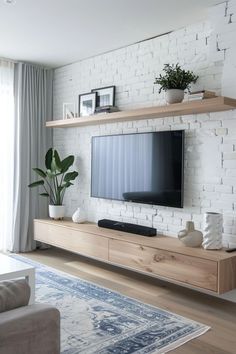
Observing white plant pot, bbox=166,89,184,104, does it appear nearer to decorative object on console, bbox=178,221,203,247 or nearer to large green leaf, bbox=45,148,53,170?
decorative object on console, bbox=178,221,203,247

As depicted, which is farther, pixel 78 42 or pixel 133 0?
pixel 78 42

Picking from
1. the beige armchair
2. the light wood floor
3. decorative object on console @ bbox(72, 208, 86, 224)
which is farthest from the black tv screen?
the beige armchair

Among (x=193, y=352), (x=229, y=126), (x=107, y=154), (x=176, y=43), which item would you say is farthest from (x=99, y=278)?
(x=176, y=43)

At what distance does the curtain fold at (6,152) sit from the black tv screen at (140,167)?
116 cm

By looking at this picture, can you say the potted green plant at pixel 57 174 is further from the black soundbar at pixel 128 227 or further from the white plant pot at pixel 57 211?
the black soundbar at pixel 128 227

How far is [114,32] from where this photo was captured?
385 cm

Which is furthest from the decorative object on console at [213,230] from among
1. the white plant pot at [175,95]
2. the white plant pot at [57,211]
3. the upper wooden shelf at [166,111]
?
the white plant pot at [57,211]

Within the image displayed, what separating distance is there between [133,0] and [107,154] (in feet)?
5.73

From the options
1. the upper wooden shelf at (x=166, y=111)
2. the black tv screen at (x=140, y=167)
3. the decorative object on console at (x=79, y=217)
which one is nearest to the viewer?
the upper wooden shelf at (x=166, y=111)

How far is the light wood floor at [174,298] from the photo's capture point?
97.9 inches

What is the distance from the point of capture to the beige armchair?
56.9 inches

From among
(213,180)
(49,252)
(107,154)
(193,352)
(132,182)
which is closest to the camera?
(193,352)

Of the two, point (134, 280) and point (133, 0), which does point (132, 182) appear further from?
point (133, 0)

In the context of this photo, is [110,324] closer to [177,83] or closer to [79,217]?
[79,217]
